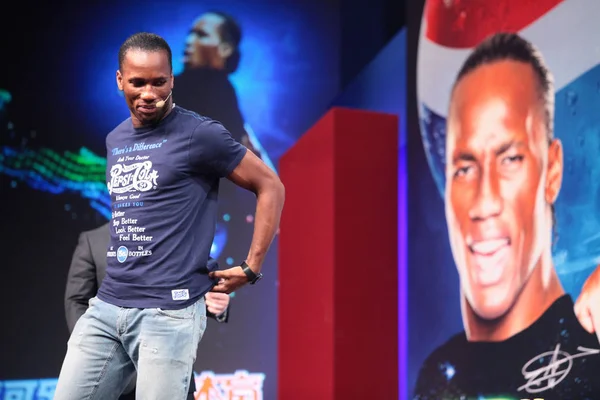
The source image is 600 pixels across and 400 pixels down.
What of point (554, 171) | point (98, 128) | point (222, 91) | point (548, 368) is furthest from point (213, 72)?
point (548, 368)

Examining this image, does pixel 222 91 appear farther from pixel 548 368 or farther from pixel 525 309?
pixel 548 368

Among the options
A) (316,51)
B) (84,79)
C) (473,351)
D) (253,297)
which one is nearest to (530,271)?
(473,351)

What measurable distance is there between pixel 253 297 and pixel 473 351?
2.17m

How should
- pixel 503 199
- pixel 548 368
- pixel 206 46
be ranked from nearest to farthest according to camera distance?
pixel 548 368, pixel 503 199, pixel 206 46

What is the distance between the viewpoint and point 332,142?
3361 millimetres

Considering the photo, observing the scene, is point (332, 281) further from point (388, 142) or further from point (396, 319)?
point (388, 142)

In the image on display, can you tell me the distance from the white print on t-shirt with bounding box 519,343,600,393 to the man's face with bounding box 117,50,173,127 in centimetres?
179

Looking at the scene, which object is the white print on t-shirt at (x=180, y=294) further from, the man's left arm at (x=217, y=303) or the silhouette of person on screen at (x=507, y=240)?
the silhouette of person on screen at (x=507, y=240)

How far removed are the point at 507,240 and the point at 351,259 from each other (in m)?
0.78

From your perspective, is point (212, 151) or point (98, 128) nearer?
point (212, 151)

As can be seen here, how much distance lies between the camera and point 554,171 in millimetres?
2711

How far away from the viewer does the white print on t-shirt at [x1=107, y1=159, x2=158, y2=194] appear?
158 centimetres

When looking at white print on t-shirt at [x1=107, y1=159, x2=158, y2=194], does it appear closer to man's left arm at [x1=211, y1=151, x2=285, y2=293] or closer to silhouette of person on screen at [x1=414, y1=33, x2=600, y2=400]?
man's left arm at [x1=211, y1=151, x2=285, y2=293]

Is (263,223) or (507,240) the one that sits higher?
(507,240)
